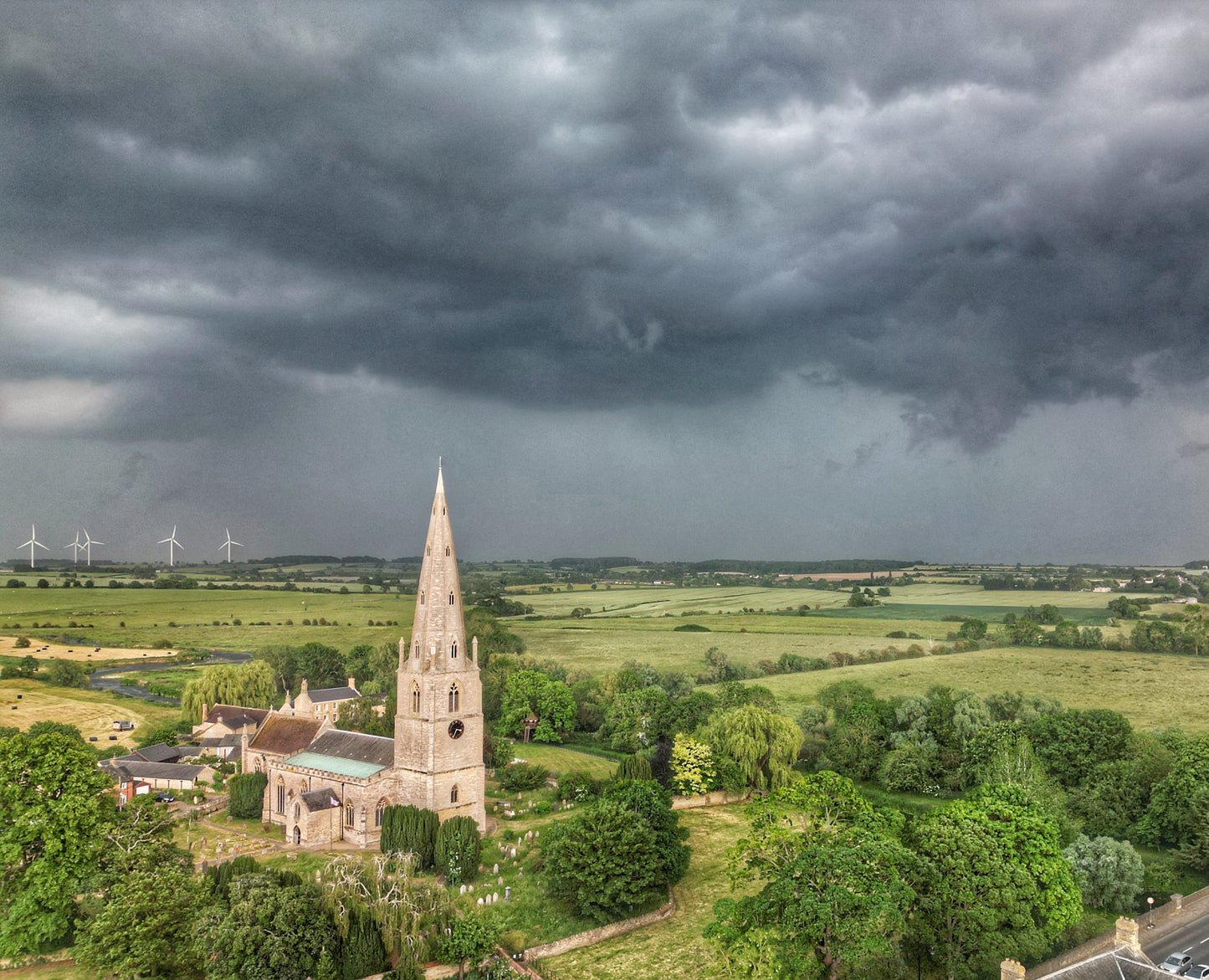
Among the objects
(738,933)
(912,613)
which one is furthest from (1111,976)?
(912,613)

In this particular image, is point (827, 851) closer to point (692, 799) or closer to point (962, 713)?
point (692, 799)

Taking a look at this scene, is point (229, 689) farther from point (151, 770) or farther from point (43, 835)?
point (43, 835)

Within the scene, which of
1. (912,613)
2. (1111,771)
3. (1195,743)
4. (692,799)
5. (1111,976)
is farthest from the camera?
(912,613)

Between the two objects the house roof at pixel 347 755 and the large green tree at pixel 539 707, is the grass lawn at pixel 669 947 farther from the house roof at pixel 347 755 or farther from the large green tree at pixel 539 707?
the large green tree at pixel 539 707

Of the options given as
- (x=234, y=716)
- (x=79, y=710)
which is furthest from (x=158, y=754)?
(x=79, y=710)

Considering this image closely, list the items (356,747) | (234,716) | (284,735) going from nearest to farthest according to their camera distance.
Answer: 1. (356,747)
2. (284,735)
3. (234,716)

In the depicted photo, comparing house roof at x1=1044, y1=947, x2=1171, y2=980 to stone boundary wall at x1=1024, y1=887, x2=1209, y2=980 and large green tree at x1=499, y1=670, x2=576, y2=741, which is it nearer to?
stone boundary wall at x1=1024, y1=887, x2=1209, y2=980
